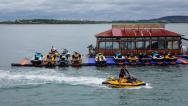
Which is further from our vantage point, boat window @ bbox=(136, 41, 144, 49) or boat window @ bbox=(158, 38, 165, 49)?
boat window @ bbox=(158, 38, 165, 49)

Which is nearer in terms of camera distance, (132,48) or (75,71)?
(75,71)

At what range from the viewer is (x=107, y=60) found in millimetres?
55781

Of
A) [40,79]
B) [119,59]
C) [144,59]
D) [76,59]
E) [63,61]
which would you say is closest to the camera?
[40,79]

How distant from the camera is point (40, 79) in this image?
43.1 metres

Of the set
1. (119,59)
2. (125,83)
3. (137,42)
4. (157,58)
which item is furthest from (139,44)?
(125,83)

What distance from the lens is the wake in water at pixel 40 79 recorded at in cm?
4138

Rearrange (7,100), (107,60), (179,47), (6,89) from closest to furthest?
(7,100) → (6,89) → (107,60) → (179,47)

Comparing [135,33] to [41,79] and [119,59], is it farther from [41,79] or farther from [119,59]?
[41,79]

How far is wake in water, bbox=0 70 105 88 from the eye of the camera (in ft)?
136

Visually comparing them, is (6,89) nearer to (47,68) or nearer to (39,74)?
(39,74)

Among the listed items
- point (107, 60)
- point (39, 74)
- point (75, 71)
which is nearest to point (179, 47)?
point (107, 60)

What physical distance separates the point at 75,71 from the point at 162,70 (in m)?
9.81

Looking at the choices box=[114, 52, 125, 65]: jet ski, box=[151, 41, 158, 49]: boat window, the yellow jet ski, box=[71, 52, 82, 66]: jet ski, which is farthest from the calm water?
box=[151, 41, 158, 49]: boat window

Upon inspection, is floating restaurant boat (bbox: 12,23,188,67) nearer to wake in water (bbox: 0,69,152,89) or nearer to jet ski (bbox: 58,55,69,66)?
jet ski (bbox: 58,55,69,66)
